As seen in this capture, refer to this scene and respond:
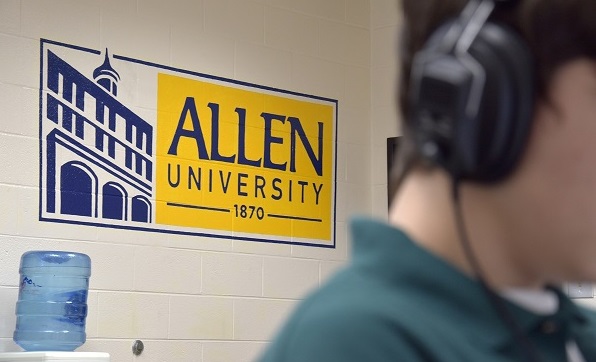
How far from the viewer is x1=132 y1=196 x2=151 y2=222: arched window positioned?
4.48 m

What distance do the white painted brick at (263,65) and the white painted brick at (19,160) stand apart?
3.58 ft

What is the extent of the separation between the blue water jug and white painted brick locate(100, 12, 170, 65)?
0.93 meters

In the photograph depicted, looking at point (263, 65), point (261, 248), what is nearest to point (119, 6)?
point (263, 65)

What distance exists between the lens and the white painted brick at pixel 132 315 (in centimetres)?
433

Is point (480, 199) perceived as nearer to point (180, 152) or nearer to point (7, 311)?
point (7, 311)

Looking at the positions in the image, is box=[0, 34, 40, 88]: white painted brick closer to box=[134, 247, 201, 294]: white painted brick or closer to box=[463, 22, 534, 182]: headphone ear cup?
box=[134, 247, 201, 294]: white painted brick

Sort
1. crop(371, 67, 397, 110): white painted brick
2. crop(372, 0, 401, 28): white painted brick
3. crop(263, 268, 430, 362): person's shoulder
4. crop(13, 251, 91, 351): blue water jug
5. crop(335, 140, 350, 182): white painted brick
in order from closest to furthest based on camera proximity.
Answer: crop(263, 268, 430, 362): person's shoulder < crop(13, 251, 91, 351): blue water jug < crop(335, 140, 350, 182): white painted brick < crop(371, 67, 397, 110): white painted brick < crop(372, 0, 401, 28): white painted brick

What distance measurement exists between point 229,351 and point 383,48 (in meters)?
1.78

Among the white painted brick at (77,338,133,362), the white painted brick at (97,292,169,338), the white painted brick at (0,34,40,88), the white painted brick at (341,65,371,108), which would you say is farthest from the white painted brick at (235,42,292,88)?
the white painted brick at (77,338,133,362)

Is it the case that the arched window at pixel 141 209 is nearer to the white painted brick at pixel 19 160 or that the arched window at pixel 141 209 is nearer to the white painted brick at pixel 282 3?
the white painted brick at pixel 19 160

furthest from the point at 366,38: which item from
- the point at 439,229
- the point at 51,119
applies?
the point at 439,229

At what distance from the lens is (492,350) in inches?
29.5

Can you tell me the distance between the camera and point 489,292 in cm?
76

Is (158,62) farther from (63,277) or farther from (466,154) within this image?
(466,154)
